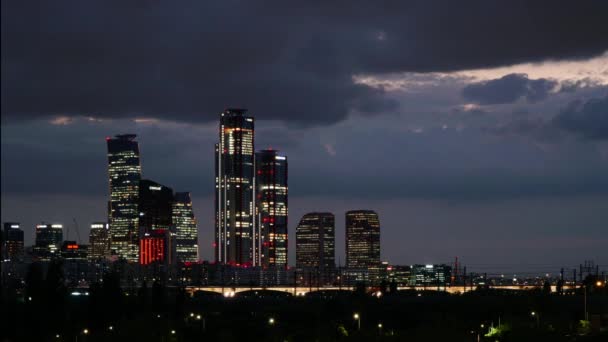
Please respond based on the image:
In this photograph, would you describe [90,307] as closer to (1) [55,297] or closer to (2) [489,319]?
(1) [55,297]

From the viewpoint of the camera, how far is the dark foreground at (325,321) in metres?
112

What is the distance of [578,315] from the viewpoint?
468ft

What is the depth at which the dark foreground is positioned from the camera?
367 feet

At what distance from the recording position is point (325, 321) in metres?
171

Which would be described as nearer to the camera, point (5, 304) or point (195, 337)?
point (195, 337)

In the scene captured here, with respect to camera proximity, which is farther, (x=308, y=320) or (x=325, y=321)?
(x=308, y=320)

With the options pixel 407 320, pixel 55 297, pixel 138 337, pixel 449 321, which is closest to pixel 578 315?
pixel 449 321

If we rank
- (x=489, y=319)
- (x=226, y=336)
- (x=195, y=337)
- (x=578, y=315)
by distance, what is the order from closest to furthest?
(x=226, y=336)
(x=195, y=337)
(x=578, y=315)
(x=489, y=319)

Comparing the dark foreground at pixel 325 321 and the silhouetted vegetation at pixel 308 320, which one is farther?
the silhouetted vegetation at pixel 308 320

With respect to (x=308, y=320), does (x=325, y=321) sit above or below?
above

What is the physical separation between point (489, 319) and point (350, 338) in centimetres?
6716

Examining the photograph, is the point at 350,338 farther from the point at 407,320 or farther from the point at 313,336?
the point at 407,320

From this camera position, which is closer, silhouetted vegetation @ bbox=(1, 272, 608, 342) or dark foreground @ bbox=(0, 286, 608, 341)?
dark foreground @ bbox=(0, 286, 608, 341)

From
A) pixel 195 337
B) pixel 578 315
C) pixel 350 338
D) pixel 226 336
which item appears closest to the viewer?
pixel 350 338
